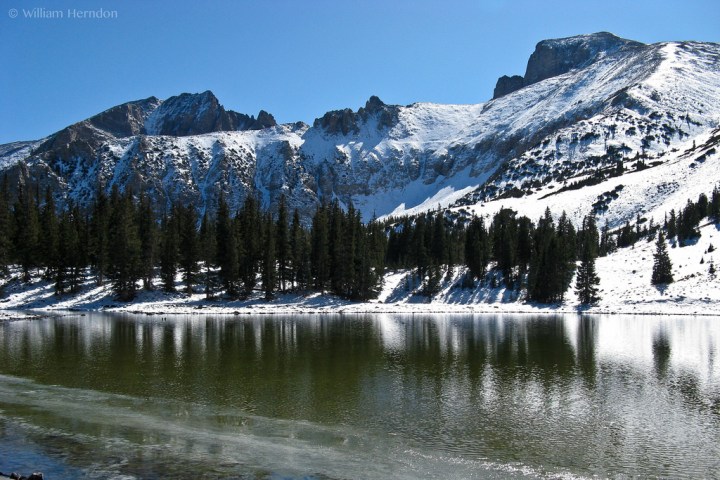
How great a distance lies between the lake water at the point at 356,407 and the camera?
75.8 ft

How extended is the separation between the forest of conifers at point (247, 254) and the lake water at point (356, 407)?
139 feet

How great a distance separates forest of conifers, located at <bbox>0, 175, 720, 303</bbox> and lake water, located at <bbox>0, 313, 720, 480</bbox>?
42.5 metres

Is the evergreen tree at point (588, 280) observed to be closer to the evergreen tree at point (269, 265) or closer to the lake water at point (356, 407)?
the lake water at point (356, 407)

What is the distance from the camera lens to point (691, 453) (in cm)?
2445

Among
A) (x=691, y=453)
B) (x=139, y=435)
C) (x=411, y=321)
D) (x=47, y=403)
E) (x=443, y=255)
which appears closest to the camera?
(x=691, y=453)

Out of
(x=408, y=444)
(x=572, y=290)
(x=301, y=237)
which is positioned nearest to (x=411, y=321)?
(x=301, y=237)

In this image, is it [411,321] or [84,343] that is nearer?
[84,343]

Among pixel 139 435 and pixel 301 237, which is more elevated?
pixel 301 237

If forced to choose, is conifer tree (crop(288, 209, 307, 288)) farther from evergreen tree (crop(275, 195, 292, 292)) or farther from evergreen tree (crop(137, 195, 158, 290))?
evergreen tree (crop(137, 195, 158, 290))

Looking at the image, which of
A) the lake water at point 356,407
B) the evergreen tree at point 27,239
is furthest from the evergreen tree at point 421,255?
the evergreen tree at point 27,239

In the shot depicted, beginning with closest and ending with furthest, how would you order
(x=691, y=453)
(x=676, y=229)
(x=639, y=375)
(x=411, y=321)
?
(x=691, y=453)
(x=639, y=375)
(x=411, y=321)
(x=676, y=229)

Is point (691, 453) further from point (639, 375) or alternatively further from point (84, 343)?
point (84, 343)

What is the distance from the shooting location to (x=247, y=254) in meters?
110

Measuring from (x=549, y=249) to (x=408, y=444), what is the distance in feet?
309
